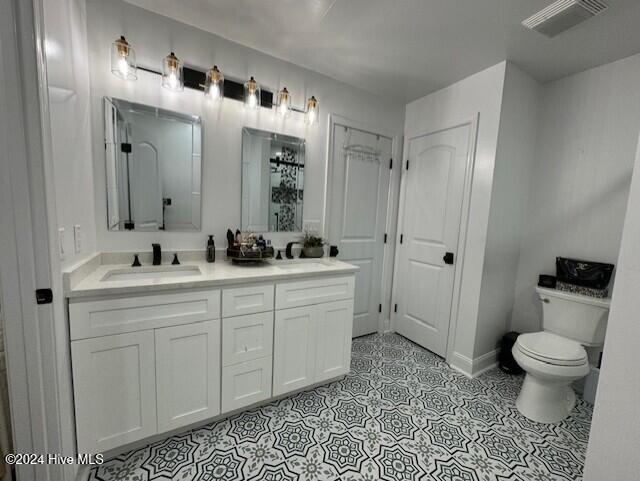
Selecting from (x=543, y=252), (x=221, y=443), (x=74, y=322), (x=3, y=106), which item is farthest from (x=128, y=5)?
(x=543, y=252)

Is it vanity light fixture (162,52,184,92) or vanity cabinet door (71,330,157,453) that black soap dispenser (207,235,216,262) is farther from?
vanity light fixture (162,52,184,92)

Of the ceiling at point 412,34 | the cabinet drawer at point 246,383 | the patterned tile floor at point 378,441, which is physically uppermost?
the ceiling at point 412,34

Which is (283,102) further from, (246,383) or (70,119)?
(246,383)

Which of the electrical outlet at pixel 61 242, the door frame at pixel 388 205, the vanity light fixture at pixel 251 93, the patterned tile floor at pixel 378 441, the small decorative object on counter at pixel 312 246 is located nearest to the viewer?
the electrical outlet at pixel 61 242

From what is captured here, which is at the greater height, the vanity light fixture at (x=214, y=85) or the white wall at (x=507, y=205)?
the vanity light fixture at (x=214, y=85)

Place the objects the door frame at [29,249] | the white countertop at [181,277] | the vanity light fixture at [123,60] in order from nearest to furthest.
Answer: the door frame at [29,249], the white countertop at [181,277], the vanity light fixture at [123,60]

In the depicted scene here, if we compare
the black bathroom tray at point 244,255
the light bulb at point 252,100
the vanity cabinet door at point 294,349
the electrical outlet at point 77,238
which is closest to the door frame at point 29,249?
the electrical outlet at point 77,238

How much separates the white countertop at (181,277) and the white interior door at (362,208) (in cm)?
59

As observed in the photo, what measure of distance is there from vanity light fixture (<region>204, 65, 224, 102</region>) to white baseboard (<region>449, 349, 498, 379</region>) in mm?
2751

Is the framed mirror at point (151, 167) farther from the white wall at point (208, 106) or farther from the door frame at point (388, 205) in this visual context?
the door frame at point (388, 205)

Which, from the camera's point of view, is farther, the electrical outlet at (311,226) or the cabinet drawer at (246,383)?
the electrical outlet at (311,226)

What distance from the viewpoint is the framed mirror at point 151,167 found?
62.9 inches

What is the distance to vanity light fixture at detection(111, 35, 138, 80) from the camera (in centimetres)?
144

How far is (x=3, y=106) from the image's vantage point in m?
0.87
